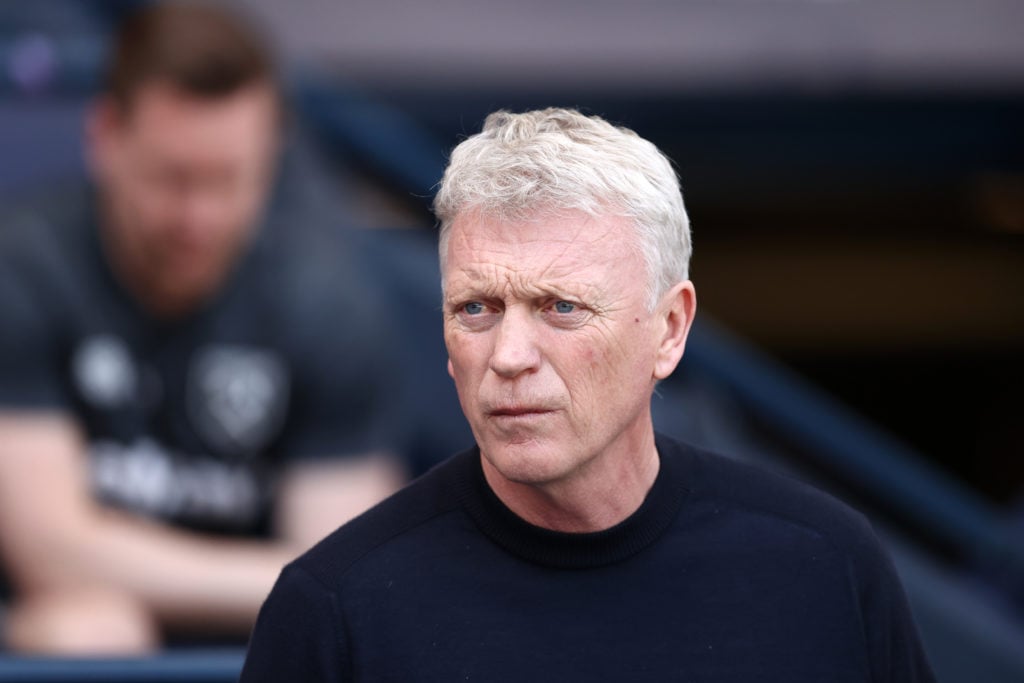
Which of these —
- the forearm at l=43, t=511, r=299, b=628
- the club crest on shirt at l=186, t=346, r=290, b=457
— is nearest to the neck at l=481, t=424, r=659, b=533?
the forearm at l=43, t=511, r=299, b=628

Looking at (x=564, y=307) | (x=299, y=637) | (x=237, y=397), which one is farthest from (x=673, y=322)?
(x=237, y=397)

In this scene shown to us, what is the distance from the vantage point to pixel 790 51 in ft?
17.5

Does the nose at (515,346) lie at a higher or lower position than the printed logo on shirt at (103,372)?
higher

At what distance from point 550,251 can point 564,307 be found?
5 cm

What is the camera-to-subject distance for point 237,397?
2613 mm

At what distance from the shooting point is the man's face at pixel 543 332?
48.8 inches

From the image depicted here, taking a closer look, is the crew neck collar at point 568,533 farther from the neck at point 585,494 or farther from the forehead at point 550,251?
the forehead at point 550,251

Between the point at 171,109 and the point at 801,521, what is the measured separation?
4.67 ft

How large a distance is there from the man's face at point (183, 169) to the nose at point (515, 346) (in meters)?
1.26

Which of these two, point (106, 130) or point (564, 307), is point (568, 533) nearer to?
point (564, 307)

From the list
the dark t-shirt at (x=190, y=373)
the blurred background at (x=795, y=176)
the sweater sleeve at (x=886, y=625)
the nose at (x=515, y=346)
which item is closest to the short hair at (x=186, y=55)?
the dark t-shirt at (x=190, y=373)

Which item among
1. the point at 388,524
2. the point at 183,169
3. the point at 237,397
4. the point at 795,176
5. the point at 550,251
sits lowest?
the point at 795,176

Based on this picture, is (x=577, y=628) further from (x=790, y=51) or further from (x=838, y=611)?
(x=790, y=51)

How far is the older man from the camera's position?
1246mm
